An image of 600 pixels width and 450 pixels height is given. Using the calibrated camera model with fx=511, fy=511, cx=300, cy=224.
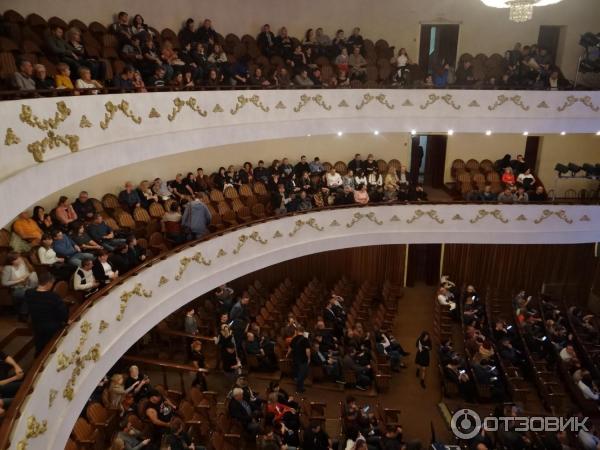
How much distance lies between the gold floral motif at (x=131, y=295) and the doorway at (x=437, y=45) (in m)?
8.93

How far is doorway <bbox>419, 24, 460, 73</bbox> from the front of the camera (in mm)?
12594

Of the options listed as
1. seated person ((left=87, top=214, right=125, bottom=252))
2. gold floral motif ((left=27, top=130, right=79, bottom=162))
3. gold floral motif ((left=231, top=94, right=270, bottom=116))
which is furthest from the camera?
gold floral motif ((left=231, top=94, right=270, bottom=116))

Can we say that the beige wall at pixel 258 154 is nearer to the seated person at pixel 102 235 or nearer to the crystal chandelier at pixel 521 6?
the seated person at pixel 102 235

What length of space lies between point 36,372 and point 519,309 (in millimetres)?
9854

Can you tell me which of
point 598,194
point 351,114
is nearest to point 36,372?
point 351,114

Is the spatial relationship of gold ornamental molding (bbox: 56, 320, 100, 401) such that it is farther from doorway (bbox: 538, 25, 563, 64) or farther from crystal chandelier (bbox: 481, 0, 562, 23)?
doorway (bbox: 538, 25, 563, 64)

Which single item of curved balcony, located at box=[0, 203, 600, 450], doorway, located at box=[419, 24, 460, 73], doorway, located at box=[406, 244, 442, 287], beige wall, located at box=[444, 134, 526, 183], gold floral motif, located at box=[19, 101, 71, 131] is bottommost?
doorway, located at box=[406, 244, 442, 287]

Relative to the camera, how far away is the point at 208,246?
8.68 metres

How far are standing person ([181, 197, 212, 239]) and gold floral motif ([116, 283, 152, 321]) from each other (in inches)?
56.4

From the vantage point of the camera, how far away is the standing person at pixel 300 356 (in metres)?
8.47

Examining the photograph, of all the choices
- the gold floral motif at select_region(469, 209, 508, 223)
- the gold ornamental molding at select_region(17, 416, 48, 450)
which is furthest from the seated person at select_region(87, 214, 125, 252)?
the gold floral motif at select_region(469, 209, 508, 223)

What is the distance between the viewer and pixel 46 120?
5.67m

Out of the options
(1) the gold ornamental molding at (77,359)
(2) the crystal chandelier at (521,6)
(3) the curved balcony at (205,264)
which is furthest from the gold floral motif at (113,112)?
(2) the crystal chandelier at (521,6)

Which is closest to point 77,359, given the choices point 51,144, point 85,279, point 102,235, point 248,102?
point 85,279
